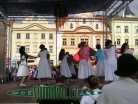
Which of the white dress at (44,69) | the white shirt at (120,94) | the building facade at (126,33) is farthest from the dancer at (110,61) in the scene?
the building facade at (126,33)

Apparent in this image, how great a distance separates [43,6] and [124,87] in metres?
15.1

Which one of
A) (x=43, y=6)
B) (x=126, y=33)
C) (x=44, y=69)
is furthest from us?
(x=126, y=33)

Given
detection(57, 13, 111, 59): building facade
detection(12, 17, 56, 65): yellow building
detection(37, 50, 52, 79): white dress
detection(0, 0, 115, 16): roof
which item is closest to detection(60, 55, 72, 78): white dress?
detection(37, 50, 52, 79): white dress

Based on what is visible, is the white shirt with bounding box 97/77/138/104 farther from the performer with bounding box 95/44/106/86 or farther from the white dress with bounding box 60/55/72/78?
the white dress with bounding box 60/55/72/78

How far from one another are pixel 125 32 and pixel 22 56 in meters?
57.7

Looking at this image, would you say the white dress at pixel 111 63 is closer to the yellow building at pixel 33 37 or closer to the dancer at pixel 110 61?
the dancer at pixel 110 61

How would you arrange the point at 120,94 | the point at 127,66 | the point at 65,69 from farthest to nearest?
1. the point at 65,69
2. the point at 127,66
3. the point at 120,94

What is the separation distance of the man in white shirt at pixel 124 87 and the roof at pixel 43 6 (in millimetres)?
13562

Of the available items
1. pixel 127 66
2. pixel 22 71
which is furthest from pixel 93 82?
pixel 22 71

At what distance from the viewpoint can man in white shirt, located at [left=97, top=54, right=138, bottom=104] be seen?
2.42 m

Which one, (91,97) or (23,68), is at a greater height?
(23,68)

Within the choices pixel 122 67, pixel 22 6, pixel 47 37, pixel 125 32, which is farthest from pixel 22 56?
pixel 125 32

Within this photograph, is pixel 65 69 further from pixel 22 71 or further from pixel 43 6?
pixel 43 6

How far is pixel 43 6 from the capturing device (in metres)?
17.1
